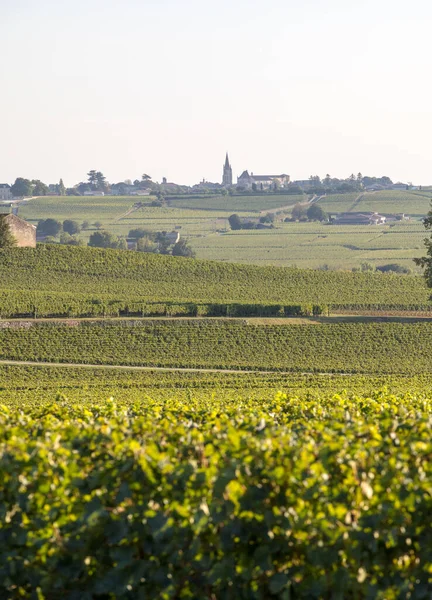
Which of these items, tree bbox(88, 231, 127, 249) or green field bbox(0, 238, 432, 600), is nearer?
green field bbox(0, 238, 432, 600)

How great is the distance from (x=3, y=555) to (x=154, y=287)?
7501cm

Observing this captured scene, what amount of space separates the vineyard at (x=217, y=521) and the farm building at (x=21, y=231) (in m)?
83.5

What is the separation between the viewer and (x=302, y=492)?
35.8 feet

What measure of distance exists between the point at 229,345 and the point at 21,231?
124 feet

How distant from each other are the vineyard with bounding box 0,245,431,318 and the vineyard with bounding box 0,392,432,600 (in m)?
59.2

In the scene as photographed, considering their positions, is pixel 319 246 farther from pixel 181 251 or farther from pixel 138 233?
pixel 138 233

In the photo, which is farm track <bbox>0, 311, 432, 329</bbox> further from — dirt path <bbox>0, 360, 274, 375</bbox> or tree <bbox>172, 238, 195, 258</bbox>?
tree <bbox>172, 238, 195, 258</bbox>

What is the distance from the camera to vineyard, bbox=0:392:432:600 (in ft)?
35.6

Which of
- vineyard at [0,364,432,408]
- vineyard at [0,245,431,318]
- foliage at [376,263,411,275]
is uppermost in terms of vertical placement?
vineyard at [0,245,431,318]

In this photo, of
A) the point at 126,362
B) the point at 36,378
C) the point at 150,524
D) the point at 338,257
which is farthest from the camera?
the point at 338,257

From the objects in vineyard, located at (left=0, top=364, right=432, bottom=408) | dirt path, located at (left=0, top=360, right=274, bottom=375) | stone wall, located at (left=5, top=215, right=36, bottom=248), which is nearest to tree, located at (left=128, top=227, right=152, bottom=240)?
stone wall, located at (left=5, top=215, right=36, bottom=248)

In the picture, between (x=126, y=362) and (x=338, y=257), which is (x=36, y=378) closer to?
(x=126, y=362)

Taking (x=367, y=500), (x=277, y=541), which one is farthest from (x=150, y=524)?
(x=367, y=500)

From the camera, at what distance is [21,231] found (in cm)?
9519
